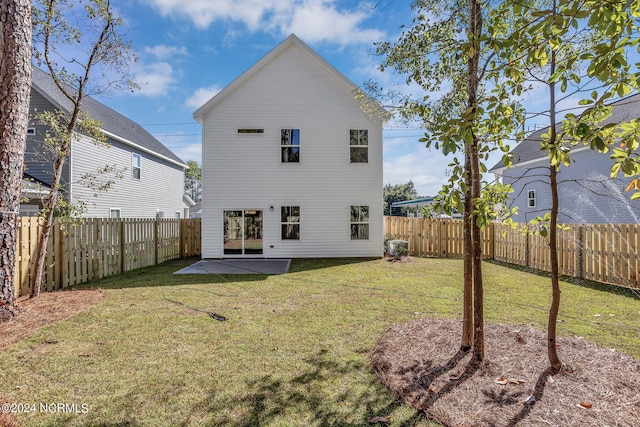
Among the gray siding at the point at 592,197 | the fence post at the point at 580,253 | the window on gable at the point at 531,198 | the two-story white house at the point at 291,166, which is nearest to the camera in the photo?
the fence post at the point at 580,253

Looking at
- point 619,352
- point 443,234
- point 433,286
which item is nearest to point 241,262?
point 433,286

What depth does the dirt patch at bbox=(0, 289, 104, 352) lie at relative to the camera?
168 inches

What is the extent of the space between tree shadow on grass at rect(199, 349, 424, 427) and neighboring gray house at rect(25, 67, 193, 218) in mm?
7749

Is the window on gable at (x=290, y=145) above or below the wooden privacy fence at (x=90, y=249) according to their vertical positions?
above

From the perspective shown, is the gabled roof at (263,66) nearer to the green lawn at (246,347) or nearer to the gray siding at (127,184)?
the gray siding at (127,184)

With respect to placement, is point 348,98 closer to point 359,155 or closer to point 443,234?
point 359,155

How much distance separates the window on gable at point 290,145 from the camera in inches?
487

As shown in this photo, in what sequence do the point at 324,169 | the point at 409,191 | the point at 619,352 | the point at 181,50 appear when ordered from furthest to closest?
the point at 409,191
the point at 181,50
the point at 324,169
the point at 619,352

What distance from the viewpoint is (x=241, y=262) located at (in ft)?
37.9

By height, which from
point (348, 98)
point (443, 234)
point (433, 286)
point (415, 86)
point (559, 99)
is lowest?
point (433, 286)

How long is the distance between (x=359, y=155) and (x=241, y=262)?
6320 millimetres

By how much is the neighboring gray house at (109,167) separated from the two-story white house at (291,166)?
399 cm

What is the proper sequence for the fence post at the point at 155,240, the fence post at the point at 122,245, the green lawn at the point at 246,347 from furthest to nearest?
the fence post at the point at 155,240
the fence post at the point at 122,245
the green lawn at the point at 246,347

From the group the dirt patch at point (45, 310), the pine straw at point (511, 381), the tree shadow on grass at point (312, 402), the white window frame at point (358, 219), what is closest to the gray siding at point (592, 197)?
the white window frame at point (358, 219)
